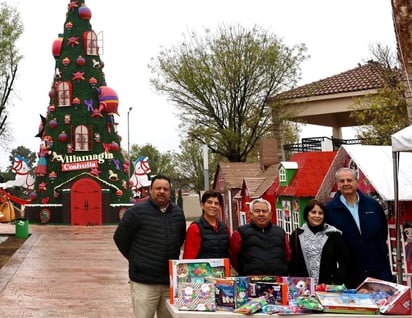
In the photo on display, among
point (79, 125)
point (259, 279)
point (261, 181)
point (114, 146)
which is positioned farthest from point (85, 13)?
point (259, 279)

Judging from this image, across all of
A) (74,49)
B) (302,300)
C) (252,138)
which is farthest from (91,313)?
(74,49)

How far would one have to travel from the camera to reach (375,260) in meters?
5.68

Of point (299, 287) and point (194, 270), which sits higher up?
point (194, 270)

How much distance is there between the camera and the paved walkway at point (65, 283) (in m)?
9.95

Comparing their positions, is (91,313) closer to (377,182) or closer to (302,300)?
(377,182)

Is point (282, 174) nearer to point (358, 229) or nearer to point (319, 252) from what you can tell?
point (358, 229)

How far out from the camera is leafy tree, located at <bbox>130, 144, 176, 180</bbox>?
68.7 m

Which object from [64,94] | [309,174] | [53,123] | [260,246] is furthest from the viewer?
[64,94]

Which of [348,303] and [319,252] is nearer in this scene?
[348,303]

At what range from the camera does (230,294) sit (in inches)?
188

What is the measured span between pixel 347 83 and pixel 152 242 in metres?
21.2

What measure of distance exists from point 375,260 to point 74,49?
108 ft

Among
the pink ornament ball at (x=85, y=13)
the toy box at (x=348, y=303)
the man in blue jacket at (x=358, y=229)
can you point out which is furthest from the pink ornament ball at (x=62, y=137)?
the toy box at (x=348, y=303)

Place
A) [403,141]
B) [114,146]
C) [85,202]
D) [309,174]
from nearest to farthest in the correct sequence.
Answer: [403,141] < [309,174] < [85,202] < [114,146]
